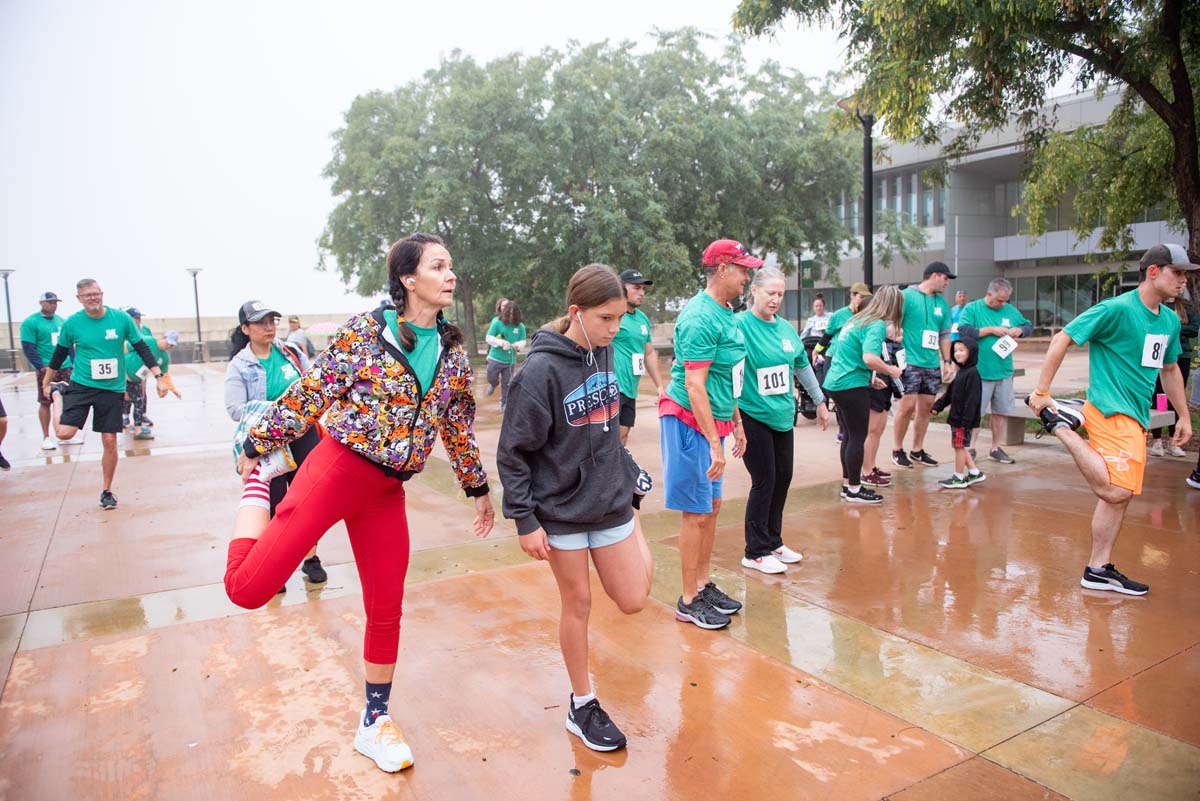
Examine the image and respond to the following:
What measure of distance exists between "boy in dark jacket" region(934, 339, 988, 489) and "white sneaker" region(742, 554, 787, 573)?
9.70ft

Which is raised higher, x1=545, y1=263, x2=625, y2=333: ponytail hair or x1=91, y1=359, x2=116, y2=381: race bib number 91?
x1=545, y1=263, x2=625, y2=333: ponytail hair

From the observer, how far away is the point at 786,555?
536cm

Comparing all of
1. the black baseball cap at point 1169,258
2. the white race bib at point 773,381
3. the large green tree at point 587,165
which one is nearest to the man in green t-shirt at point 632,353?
the white race bib at point 773,381

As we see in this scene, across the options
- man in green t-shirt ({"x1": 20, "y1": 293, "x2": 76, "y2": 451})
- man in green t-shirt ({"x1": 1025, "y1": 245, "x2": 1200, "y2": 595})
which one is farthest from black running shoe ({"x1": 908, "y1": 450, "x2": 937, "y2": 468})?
man in green t-shirt ({"x1": 20, "y1": 293, "x2": 76, "y2": 451})

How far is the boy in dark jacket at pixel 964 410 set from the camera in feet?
24.2

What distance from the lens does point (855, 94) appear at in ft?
33.9

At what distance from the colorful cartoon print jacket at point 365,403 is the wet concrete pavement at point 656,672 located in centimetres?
120

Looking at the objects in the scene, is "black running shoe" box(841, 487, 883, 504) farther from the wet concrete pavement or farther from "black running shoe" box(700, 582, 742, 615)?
"black running shoe" box(700, 582, 742, 615)

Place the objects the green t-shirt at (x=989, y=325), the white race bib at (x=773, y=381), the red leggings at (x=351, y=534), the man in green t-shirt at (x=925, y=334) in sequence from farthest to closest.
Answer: the green t-shirt at (x=989, y=325), the man in green t-shirt at (x=925, y=334), the white race bib at (x=773, y=381), the red leggings at (x=351, y=534)

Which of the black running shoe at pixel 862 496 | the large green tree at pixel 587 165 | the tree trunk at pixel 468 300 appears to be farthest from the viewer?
the tree trunk at pixel 468 300

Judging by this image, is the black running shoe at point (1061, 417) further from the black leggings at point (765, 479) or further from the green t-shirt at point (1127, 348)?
the black leggings at point (765, 479)

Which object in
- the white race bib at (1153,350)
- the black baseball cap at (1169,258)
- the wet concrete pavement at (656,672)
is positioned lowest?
the wet concrete pavement at (656,672)

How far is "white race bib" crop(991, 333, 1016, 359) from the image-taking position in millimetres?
7863

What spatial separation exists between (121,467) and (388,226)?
17.6 metres
